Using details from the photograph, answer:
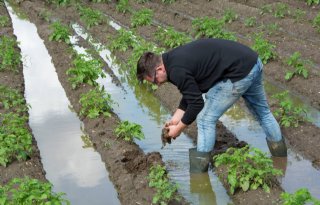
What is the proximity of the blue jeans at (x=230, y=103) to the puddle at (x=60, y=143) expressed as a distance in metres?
1.17

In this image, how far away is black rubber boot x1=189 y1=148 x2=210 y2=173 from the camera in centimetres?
584

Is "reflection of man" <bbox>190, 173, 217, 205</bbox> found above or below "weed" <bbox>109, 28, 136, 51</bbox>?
above

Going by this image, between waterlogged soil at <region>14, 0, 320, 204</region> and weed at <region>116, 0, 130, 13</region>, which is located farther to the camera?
weed at <region>116, 0, 130, 13</region>

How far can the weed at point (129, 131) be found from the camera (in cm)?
668

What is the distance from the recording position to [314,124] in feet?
23.1

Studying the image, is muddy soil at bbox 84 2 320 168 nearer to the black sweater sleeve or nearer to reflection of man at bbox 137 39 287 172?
reflection of man at bbox 137 39 287 172

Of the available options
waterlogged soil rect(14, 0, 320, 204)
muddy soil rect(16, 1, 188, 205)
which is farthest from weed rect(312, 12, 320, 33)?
muddy soil rect(16, 1, 188, 205)

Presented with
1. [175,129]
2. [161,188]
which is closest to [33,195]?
[161,188]

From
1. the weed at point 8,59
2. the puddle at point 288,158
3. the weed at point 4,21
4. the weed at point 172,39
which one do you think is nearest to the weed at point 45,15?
the weed at point 4,21

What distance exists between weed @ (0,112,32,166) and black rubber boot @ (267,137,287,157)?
9.25ft

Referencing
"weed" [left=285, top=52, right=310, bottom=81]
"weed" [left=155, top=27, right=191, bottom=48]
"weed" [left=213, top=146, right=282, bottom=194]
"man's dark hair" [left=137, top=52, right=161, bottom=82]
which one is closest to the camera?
"man's dark hair" [left=137, top=52, right=161, bottom=82]

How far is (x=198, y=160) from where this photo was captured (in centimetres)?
588

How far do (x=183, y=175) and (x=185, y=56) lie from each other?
1554mm

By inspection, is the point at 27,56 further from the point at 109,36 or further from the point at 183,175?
the point at 183,175
